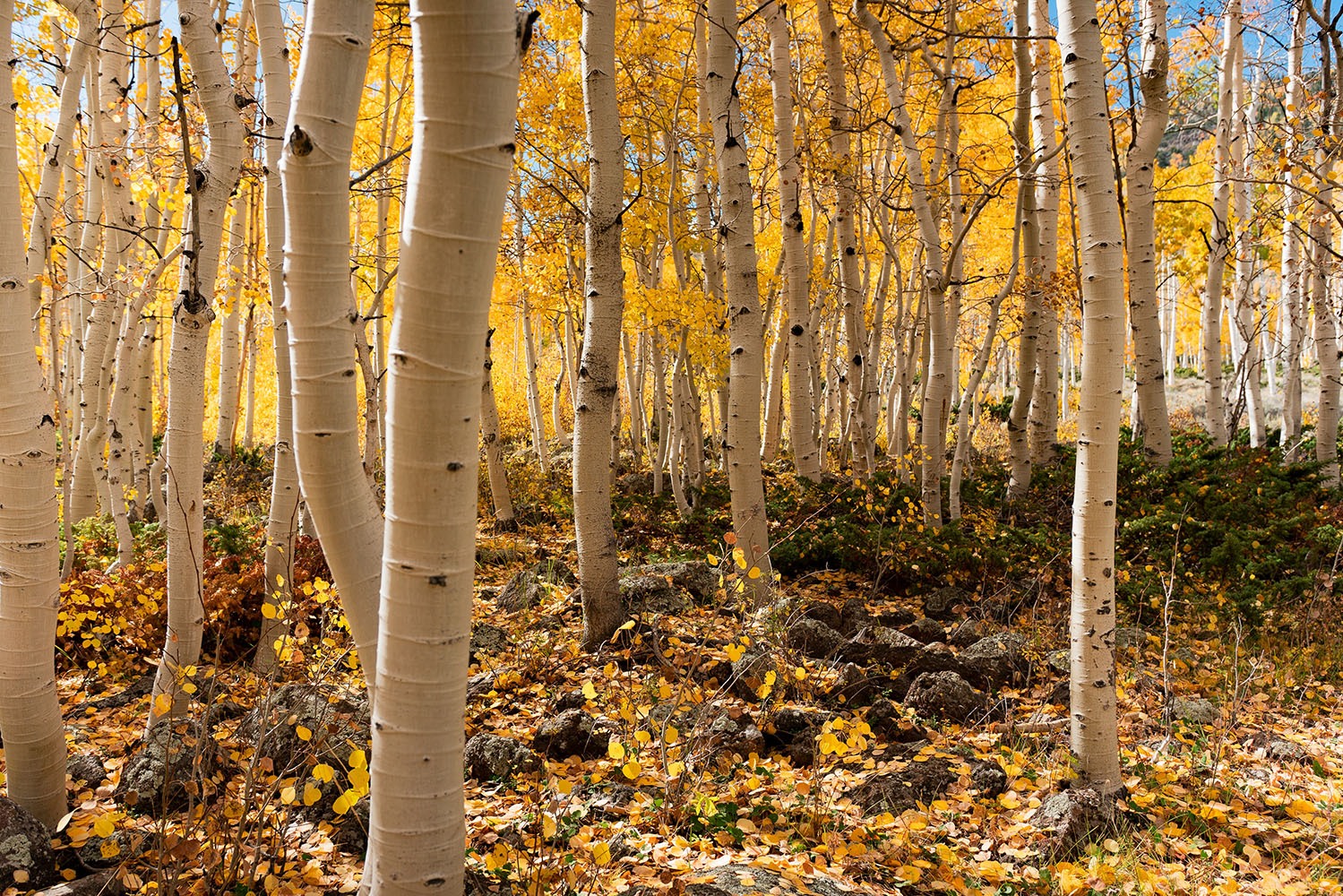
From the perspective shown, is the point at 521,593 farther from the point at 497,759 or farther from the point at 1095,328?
the point at 1095,328

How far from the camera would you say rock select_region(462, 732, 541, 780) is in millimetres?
3299

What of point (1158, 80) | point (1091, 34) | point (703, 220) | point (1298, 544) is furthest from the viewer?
point (703, 220)

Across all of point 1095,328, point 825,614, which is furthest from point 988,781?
point 825,614

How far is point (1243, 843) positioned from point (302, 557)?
5.73 metres

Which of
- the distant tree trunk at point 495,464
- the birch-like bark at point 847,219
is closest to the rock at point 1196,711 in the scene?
the birch-like bark at point 847,219

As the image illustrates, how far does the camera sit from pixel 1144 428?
26.7 feet

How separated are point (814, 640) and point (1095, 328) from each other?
8.14 feet

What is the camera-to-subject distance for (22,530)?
2.48m

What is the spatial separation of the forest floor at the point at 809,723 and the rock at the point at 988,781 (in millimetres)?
11

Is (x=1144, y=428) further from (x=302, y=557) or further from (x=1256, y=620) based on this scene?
(x=302, y=557)

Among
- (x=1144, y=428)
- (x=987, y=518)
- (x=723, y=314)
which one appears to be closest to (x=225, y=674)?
(x=723, y=314)

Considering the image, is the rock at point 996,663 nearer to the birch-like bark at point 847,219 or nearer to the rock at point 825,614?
the rock at point 825,614

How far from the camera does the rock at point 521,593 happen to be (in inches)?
223

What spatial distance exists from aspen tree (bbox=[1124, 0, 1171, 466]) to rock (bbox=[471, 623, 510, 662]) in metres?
5.22
